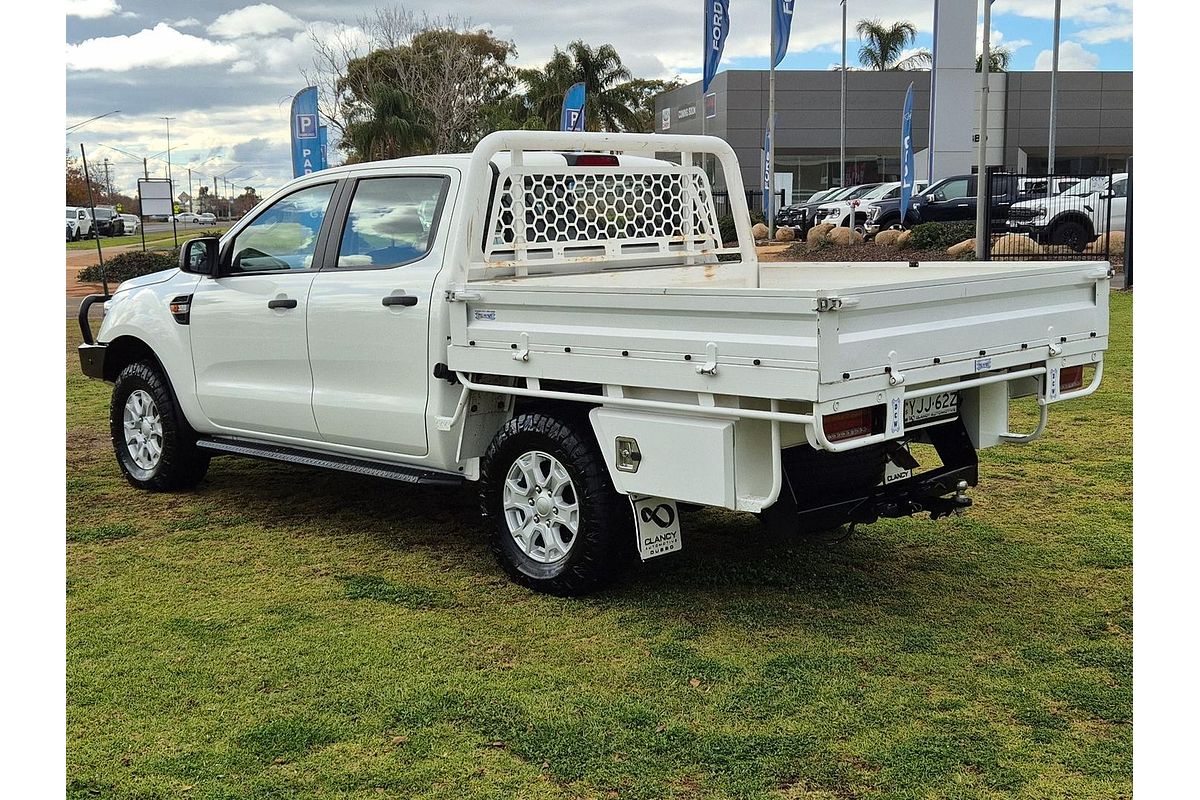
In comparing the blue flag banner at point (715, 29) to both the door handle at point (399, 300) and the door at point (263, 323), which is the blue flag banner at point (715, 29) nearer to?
the door at point (263, 323)

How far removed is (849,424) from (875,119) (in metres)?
50.7

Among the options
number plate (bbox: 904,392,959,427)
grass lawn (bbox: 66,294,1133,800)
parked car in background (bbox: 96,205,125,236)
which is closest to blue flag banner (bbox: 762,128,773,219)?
grass lawn (bbox: 66,294,1133,800)

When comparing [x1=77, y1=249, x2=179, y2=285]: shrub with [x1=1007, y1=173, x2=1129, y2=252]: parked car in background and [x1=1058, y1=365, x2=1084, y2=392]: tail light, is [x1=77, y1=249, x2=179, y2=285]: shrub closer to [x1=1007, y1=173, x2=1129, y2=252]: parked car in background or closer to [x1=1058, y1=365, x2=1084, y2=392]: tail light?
[x1=1007, y1=173, x2=1129, y2=252]: parked car in background

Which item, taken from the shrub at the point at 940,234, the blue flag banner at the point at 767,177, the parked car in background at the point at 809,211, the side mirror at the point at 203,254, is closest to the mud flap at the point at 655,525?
the side mirror at the point at 203,254

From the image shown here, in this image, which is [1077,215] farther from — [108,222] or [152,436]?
[108,222]

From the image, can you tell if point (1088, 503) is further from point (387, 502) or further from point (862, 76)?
point (862, 76)

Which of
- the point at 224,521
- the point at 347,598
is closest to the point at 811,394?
the point at 347,598

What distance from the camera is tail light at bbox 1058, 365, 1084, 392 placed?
5.55 metres

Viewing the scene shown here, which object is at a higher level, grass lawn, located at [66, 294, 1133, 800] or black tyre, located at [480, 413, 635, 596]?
black tyre, located at [480, 413, 635, 596]

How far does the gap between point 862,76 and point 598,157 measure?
159 ft

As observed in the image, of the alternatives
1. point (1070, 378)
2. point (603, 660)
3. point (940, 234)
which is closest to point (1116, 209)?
point (940, 234)

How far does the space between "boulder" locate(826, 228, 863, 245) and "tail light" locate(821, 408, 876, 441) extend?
81.6 feet

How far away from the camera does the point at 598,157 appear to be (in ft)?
21.6

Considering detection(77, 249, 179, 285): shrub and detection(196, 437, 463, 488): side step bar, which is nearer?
detection(196, 437, 463, 488): side step bar
